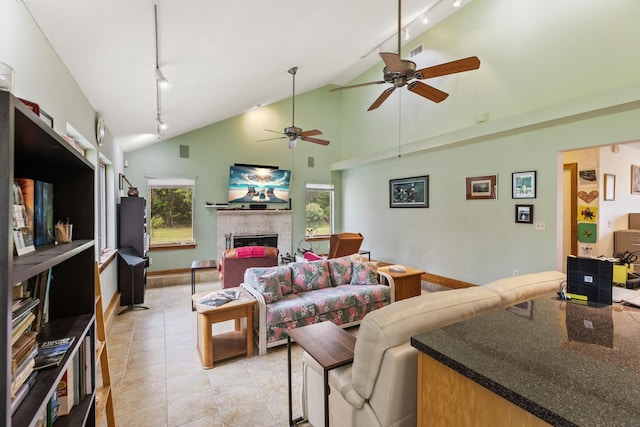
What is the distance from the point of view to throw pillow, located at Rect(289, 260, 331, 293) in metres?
3.68

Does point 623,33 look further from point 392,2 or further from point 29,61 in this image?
point 29,61

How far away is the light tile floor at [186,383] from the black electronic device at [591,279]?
200cm

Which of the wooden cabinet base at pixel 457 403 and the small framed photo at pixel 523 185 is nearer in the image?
the wooden cabinet base at pixel 457 403

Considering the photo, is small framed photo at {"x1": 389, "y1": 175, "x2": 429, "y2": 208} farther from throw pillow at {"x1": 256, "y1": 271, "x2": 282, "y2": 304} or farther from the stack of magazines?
the stack of magazines

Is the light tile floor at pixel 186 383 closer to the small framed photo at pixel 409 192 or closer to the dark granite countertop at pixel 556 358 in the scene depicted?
the dark granite countertop at pixel 556 358

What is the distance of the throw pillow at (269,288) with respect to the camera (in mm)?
3211

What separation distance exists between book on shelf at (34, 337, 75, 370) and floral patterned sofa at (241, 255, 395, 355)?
2.07 meters

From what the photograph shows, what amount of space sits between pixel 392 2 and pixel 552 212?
3.46 m

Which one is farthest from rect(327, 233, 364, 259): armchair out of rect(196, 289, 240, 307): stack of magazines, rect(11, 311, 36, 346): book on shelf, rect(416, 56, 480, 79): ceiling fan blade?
rect(11, 311, 36, 346): book on shelf

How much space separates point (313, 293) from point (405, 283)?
1.38 m

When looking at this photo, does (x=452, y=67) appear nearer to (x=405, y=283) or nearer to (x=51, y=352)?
(x=405, y=283)

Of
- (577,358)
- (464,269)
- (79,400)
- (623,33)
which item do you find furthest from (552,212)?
(79,400)

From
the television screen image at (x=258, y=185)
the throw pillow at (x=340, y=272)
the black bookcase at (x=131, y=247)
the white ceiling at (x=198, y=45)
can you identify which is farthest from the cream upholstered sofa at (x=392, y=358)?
the television screen image at (x=258, y=185)

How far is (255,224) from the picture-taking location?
689cm
